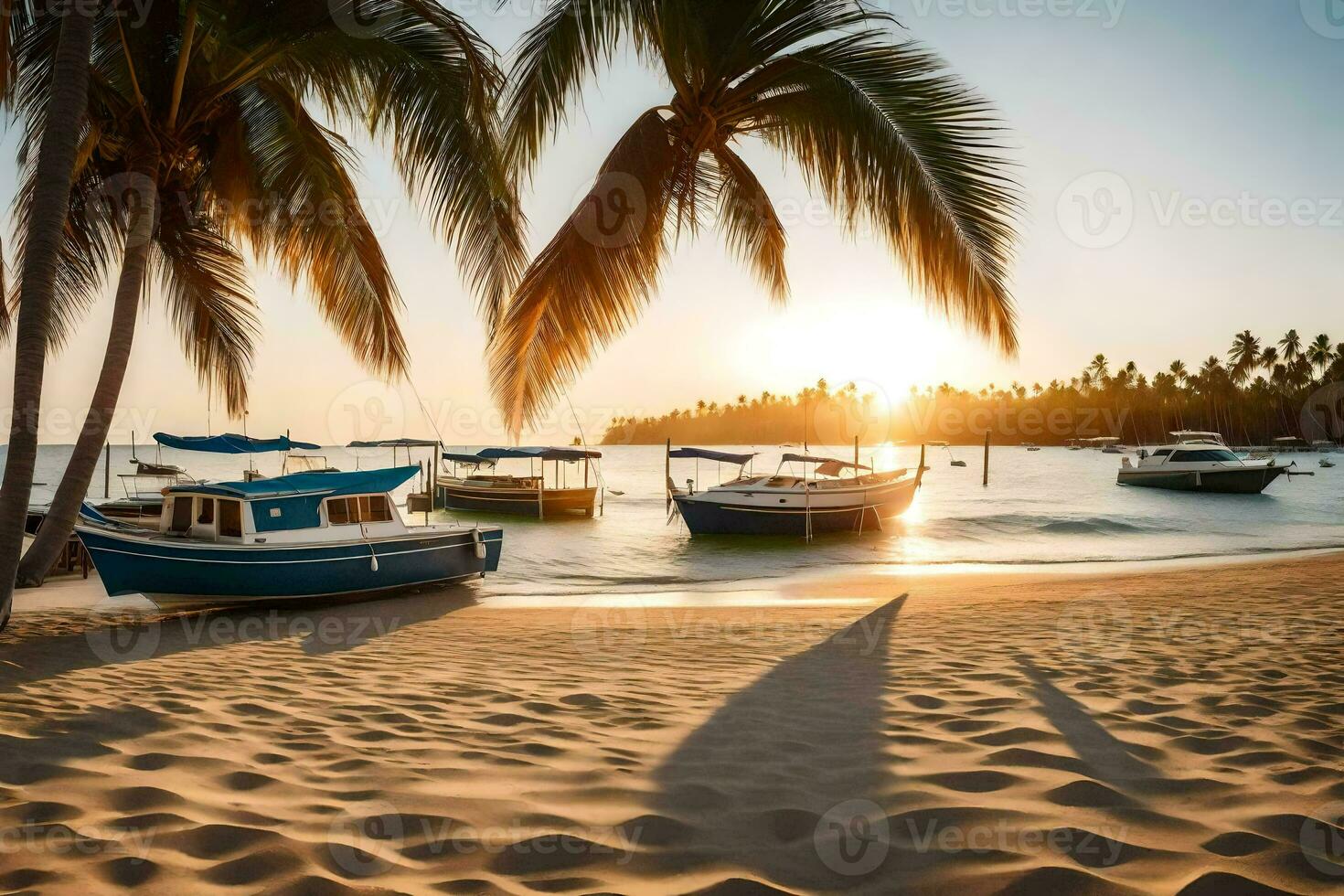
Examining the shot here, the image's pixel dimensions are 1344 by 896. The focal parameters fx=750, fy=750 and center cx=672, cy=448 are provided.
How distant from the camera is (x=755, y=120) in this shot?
824cm

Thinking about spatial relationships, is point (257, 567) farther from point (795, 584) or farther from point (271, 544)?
point (795, 584)

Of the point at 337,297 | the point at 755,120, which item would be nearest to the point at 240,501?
the point at 337,297

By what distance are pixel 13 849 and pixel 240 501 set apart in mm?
9733

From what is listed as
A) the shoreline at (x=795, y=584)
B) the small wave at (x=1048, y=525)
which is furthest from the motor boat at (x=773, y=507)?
the shoreline at (x=795, y=584)

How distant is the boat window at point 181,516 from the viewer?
1162cm

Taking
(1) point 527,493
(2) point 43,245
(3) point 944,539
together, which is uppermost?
(2) point 43,245

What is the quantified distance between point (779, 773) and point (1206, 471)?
156ft

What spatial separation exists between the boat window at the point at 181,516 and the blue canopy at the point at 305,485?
0.64ft

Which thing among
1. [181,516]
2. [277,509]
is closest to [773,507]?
[277,509]

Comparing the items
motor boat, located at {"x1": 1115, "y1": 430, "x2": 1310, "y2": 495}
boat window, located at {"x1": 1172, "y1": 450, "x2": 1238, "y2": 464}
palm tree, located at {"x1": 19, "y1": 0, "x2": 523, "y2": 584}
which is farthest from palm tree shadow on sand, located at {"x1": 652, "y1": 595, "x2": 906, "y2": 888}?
boat window, located at {"x1": 1172, "y1": 450, "x2": 1238, "y2": 464}

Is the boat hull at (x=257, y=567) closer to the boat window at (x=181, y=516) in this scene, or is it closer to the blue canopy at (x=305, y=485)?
the blue canopy at (x=305, y=485)

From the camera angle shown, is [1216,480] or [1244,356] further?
[1244,356]

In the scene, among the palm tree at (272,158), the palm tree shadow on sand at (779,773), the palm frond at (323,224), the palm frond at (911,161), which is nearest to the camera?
the palm tree shadow on sand at (779,773)

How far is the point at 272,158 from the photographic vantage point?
9.83 m
